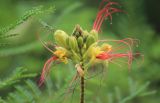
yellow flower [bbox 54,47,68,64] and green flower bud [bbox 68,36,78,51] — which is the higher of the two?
green flower bud [bbox 68,36,78,51]

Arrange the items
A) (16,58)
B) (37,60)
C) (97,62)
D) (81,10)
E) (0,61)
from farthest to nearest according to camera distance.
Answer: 1. (81,10)
2. (37,60)
3. (0,61)
4. (16,58)
5. (97,62)

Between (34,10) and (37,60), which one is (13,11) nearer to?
(37,60)

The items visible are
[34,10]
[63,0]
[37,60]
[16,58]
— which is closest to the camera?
[34,10]

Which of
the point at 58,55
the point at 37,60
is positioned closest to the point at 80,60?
the point at 58,55

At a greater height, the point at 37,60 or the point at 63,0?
the point at 63,0

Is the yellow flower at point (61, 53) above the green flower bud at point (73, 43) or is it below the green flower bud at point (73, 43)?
below

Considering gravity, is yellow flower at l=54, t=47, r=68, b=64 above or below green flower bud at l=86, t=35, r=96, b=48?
below

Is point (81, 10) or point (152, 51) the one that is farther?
point (81, 10)

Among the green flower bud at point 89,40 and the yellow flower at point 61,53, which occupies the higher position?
the green flower bud at point 89,40

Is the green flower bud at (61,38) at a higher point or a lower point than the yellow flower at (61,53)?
higher

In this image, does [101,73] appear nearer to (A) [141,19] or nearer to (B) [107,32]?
(A) [141,19]

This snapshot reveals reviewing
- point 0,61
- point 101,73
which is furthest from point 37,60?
point 101,73
